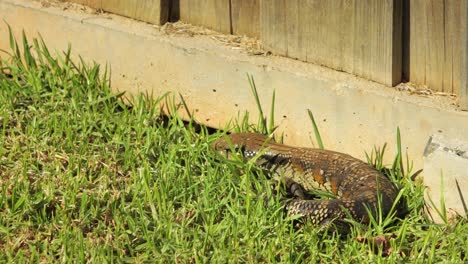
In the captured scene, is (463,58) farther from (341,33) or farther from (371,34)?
(341,33)

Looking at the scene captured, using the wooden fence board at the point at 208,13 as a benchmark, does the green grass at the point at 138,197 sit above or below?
below

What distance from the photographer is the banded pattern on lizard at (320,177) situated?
5078 mm

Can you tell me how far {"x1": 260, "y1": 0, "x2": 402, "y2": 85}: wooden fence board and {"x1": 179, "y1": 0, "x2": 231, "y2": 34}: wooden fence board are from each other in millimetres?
273

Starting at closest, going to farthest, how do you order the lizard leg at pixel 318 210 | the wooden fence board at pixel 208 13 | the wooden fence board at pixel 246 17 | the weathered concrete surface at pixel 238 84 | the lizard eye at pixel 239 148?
the lizard leg at pixel 318 210, the weathered concrete surface at pixel 238 84, the lizard eye at pixel 239 148, the wooden fence board at pixel 246 17, the wooden fence board at pixel 208 13

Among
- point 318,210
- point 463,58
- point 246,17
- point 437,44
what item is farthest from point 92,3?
point 463,58

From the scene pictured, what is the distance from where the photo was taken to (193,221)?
5.05m

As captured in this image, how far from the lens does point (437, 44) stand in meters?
5.10

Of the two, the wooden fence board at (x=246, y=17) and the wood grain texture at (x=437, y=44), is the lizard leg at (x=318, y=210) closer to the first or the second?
the wood grain texture at (x=437, y=44)

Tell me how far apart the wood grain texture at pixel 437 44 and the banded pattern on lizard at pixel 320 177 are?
0.53 metres

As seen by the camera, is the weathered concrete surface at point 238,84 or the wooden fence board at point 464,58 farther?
the weathered concrete surface at point 238,84

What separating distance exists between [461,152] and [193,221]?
4.12 ft

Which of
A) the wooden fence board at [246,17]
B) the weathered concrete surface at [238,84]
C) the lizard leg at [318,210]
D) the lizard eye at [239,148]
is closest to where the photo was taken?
the lizard leg at [318,210]

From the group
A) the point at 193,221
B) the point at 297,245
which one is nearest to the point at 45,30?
the point at 193,221

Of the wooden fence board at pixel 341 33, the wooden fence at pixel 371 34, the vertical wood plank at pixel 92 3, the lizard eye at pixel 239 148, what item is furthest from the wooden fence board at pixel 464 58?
the vertical wood plank at pixel 92 3
